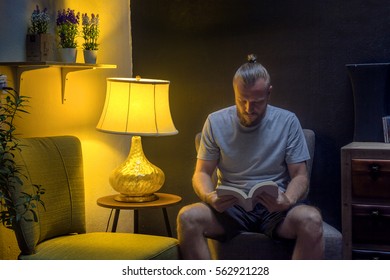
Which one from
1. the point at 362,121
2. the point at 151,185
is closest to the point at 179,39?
the point at 151,185

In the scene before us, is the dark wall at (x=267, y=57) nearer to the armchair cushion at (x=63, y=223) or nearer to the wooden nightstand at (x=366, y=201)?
the wooden nightstand at (x=366, y=201)

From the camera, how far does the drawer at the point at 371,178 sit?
257 cm

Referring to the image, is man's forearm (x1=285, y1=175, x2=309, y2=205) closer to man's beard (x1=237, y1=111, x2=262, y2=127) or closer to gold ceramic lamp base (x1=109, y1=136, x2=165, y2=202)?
man's beard (x1=237, y1=111, x2=262, y2=127)

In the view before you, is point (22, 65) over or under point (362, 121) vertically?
over

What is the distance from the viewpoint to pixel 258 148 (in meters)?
2.59

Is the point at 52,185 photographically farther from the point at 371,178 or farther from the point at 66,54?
the point at 371,178

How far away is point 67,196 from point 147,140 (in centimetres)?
74

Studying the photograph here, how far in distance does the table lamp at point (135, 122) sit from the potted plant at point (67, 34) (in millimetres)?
203

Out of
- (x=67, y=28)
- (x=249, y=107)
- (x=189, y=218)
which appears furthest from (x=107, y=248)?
(x=67, y=28)

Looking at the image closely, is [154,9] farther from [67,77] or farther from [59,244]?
[59,244]

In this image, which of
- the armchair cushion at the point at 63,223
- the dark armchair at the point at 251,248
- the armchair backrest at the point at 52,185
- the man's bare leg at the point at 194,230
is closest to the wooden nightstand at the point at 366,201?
the dark armchair at the point at 251,248

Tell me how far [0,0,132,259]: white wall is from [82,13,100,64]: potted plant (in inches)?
5.5
